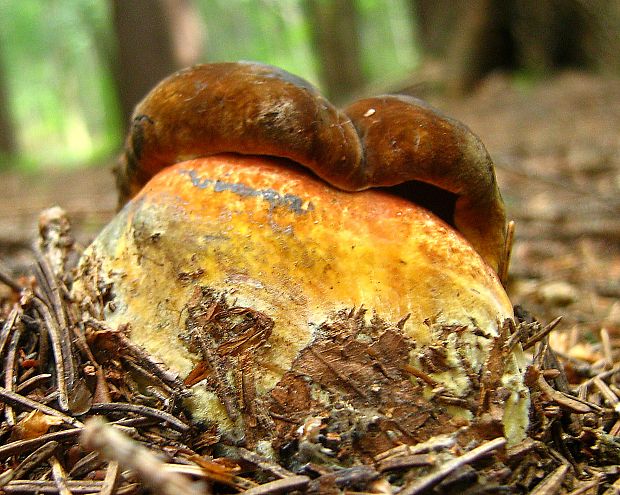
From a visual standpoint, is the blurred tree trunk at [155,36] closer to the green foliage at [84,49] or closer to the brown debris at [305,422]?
the brown debris at [305,422]

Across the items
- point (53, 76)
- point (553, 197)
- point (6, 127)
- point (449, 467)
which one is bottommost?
point (53, 76)

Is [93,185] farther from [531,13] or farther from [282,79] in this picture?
[282,79]

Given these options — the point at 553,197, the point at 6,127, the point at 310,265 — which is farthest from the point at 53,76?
the point at 310,265

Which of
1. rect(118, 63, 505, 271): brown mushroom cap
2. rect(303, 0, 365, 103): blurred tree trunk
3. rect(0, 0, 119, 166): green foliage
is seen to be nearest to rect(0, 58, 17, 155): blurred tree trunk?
rect(303, 0, 365, 103): blurred tree trunk

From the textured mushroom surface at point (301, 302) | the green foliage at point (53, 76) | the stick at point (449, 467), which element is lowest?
the green foliage at point (53, 76)

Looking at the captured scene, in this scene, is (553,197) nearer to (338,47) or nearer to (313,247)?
(313,247)

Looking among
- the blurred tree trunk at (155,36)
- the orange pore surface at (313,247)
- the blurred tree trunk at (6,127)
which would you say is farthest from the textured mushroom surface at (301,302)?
the blurred tree trunk at (6,127)

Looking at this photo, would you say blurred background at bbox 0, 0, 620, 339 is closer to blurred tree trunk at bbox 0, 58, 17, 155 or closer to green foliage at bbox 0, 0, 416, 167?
blurred tree trunk at bbox 0, 58, 17, 155
